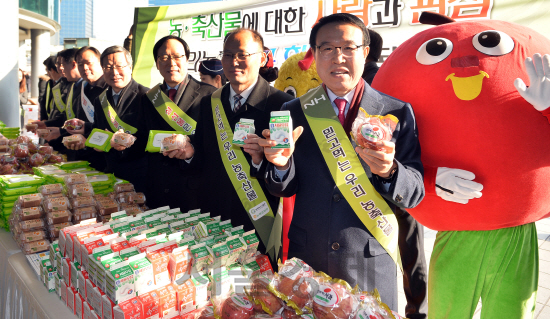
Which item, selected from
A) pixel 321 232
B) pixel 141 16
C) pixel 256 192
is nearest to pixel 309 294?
pixel 321 232

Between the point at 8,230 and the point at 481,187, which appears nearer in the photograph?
the point at 481,187

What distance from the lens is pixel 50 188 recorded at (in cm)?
276

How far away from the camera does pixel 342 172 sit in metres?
1.74

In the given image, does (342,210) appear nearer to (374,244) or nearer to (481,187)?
(374,244)

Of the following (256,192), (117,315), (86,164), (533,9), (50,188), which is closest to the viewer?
(117,315)

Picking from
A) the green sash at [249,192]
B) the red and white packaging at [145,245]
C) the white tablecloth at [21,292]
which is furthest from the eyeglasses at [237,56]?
the white tablecloth at [21,292]

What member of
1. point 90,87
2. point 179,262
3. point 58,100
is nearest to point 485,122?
point 179,262

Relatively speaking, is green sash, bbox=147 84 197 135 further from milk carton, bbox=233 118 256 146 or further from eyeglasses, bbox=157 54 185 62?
milk carton, bbox=233 118 256 146

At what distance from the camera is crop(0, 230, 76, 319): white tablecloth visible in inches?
74.7

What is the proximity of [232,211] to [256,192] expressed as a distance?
0.81 ft

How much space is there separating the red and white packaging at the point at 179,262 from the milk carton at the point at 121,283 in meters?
0.18

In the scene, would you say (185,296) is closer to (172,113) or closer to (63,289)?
(63,289)

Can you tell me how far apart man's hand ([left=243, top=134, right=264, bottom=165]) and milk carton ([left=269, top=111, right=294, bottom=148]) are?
0.28m

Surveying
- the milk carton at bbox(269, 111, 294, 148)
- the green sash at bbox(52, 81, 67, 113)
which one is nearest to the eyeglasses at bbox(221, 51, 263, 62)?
the milk carton at bbox(269, 111, 294, 148)
